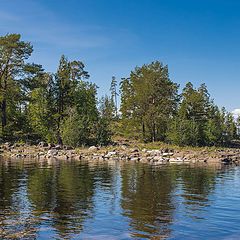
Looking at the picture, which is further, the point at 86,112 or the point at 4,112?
the point at 86,112

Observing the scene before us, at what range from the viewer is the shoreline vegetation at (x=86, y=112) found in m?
66.9

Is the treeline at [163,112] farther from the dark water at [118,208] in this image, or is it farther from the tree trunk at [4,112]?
the dark water at [118,208]

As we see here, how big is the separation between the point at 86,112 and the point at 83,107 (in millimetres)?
1846

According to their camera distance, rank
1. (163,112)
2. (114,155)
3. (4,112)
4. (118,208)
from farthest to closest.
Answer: (163,112)
(4,112)
(114,155)
(118,208)

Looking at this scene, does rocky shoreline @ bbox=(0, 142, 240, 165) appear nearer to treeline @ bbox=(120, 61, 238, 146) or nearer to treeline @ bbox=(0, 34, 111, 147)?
treeline @ bbox=(0, 34, 111, 147)

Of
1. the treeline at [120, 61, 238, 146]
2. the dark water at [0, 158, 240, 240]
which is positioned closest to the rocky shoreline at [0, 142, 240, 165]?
the treeline at [120, 61, 238, 146]

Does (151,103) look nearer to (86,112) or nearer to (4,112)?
(86,112)

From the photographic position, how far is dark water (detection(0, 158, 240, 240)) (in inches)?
523

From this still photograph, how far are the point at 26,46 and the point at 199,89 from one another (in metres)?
43.7

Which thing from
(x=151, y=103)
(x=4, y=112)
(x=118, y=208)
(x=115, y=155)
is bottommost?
(x=118, y=208)

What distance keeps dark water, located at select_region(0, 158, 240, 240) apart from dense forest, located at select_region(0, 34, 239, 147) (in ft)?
136

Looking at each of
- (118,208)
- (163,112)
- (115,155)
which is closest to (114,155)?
(115,155)

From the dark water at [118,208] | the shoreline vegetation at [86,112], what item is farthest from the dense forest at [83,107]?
the dark water at [118,208]

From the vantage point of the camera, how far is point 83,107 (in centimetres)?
8100
